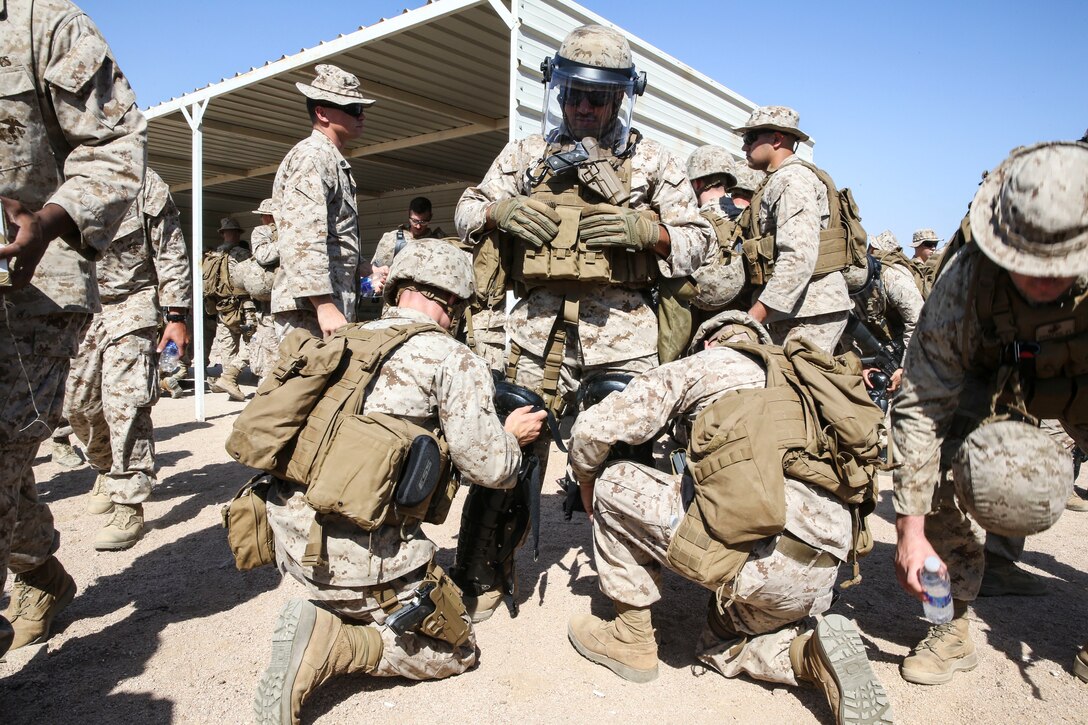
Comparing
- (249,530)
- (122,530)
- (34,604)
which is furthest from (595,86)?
(122,530)

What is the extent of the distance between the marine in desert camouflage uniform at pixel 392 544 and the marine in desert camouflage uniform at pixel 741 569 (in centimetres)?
41

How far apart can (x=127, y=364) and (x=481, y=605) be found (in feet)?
8.19

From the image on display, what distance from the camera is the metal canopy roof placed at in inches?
234

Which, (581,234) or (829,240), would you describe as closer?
(581,234)

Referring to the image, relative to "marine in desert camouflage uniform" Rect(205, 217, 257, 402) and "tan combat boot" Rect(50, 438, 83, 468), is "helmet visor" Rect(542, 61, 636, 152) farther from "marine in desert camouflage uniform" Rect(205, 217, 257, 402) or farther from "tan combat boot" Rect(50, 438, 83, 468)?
"marine in desert camouflage uniform" Rect(205, 217, 257, 402)

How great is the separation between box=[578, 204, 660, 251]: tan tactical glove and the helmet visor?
0.44 m

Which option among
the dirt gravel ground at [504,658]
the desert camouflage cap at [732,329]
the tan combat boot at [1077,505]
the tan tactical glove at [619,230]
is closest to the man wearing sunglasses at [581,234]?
the tan tactical glove at [619,230]

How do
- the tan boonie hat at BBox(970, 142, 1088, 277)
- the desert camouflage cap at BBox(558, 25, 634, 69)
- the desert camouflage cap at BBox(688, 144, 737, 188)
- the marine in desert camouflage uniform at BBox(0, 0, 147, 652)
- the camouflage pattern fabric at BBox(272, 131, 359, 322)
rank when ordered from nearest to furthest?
1. the tan boonie hat at BBox(970, 142, 1088, 277)
2. the marine in desert camouflage uniform at BBox(0, 0, 147, 652)
3. the desert camouflage cap at BBox(558, 25, 634, 69)
4. the camouflage pattern fabric at BBox(272, 131, 359, 322)
5. the desert camouflage cap at BBox(688, 144, 737, 188)

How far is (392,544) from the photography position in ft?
7.64

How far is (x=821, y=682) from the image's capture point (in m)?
→ 2.24

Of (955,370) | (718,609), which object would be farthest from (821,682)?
(955,370)

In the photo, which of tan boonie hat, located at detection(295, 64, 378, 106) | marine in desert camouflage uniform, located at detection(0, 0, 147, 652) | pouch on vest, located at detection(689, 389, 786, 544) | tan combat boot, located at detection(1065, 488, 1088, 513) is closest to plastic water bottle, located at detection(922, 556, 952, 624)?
pouch on vest, located at detection(689, 389, 786, 544)

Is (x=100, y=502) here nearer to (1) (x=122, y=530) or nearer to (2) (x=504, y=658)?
(1) (x=122, y=530)

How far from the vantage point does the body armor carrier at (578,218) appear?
3.00 metres
